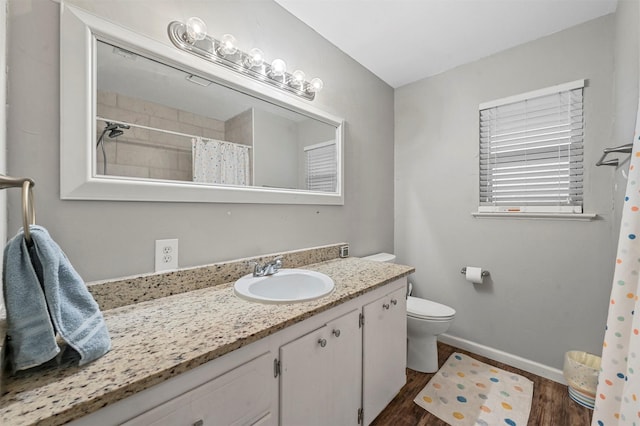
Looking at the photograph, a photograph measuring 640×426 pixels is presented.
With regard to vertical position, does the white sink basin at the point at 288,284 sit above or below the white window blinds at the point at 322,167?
below

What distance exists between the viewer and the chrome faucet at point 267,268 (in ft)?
4.28

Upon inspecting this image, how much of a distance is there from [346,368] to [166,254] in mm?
939

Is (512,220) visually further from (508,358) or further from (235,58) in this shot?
(235,58)

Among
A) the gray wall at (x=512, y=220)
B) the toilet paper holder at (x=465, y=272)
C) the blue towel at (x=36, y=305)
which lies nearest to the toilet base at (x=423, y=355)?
the gray wall at (x=512, y=220)

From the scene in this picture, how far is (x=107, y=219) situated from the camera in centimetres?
98

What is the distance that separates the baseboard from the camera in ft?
5.88

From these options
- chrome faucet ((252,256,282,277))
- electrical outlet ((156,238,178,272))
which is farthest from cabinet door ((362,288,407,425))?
electrical outlet ((156,238,178,272))

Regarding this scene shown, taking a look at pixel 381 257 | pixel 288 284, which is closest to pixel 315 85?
pixel 288 284

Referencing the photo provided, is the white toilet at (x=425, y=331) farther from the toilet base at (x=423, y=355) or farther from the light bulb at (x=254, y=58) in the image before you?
the light bulb at (x=254, y=58)

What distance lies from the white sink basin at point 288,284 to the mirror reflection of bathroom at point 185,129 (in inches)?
19.8

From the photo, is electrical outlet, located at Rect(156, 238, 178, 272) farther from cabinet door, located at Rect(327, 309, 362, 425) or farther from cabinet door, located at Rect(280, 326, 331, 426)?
cabinet door, located at Rect(327, 309, 362, 425)

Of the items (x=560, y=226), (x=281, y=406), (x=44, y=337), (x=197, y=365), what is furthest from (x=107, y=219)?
(x=560, y=226)

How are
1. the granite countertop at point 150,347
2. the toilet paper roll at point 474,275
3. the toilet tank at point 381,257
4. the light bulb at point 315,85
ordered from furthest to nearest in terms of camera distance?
the toilet tank at point 381,257
the toilet paper roll at point 474,275
the light bulb at point 315,85
the granite countertop at point 150,347

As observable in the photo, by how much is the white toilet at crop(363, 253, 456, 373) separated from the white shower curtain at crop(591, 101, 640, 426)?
3.05ft
